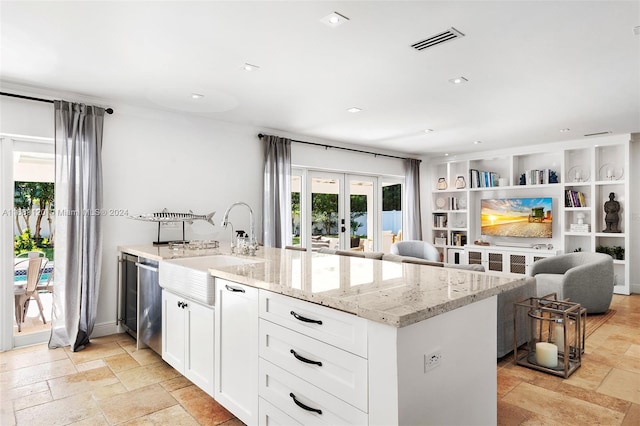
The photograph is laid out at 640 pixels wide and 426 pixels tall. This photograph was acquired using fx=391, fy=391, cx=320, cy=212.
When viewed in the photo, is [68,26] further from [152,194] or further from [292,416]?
[292,416]

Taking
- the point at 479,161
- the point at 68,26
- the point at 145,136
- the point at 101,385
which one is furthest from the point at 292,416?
the point at 479,161

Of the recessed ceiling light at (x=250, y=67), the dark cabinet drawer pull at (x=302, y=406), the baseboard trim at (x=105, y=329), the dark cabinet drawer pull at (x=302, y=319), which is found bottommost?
the baseboard trim at (x=105, y=329)

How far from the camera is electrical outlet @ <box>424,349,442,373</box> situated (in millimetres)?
1450

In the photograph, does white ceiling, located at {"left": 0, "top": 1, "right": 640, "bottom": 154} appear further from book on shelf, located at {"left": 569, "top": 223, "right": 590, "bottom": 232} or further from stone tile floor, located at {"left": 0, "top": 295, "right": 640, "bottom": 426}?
stone tile floor, located at {"left": 0, "top": 295, "right": 640, "bottom": 426}

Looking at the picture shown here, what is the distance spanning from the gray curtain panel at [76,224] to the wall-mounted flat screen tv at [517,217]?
240 inches

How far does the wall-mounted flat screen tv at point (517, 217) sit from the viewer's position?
21.0 ft

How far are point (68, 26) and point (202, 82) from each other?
1.12 m

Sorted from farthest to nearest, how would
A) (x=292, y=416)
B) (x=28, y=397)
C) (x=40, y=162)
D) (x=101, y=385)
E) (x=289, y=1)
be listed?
1. (x=40, y=162)
2. (x=101, y=385)
3. (x=28, y=397)
4. (x=289, y=1)
5. (x=292, y=416)

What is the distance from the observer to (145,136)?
13.8 ft

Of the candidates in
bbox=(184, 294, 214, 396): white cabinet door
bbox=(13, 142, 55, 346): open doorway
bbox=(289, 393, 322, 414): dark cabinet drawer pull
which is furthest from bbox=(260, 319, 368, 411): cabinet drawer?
bbox=(13, 142, 55, 346): open doorway

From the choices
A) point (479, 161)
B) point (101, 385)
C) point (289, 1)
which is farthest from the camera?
point (479, 161)

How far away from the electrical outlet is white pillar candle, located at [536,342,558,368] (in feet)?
6.49

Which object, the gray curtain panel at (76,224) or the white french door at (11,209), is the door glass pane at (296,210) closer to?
the gray curtain panel at (76,224)

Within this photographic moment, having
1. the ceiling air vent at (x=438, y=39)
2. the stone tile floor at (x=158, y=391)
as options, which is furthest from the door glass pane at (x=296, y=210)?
the ceiling air vent at (x=438, y=39)
